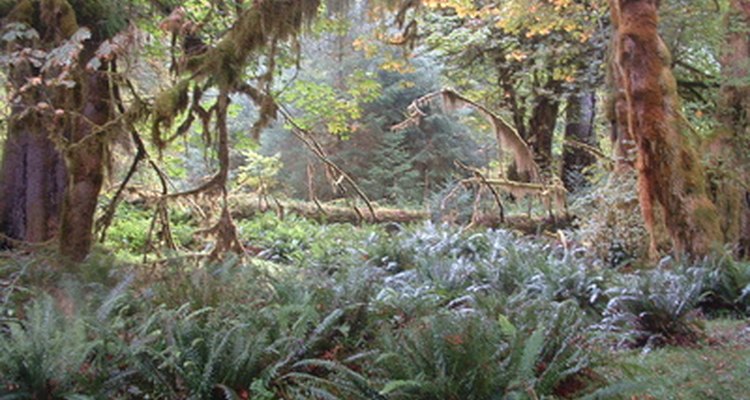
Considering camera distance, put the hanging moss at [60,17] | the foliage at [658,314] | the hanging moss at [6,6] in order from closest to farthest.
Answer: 1. the foliage at [658,314]
2. the hanging moss at [60,17]
3. the hanging moss at [6,6]

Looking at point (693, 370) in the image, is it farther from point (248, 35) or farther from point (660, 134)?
point (248, 35)

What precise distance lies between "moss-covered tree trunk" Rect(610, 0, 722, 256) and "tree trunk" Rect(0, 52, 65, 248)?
8027 millimetres

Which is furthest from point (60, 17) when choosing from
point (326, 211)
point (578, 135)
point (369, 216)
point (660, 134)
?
point (578, 135)

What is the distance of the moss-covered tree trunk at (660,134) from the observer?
25.1 ft

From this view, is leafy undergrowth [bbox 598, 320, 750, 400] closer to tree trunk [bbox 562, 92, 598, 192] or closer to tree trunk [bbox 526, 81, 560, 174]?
tree trunk [bbox 562, 92, 598, 192]

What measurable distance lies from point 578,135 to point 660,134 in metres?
9.47

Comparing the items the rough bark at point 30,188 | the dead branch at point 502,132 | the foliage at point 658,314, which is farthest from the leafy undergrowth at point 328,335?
the dead branch at point 502,132

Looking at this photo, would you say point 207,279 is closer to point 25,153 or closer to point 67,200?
point 67,200

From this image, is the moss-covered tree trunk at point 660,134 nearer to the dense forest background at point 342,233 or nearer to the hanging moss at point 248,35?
the dense forest background at point 342,233

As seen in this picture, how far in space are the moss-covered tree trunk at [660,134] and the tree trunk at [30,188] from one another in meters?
8.03

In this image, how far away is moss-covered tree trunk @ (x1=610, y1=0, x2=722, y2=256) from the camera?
7.66 metres

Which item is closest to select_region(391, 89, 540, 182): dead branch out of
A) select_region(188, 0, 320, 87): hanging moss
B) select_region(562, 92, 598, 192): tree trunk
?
select_region(562, 92, 598, 192): tree trunk

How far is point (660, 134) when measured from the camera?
7656 millimetres

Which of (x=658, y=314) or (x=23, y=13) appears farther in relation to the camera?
(x=23, y=13)
